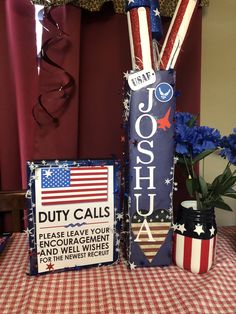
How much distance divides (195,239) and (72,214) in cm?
32

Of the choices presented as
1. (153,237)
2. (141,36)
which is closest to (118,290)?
(153,237)

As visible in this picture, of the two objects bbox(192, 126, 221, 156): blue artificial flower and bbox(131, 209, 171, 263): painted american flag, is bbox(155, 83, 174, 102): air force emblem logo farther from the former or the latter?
bbox(131, 209, 171, 263): painted american flag

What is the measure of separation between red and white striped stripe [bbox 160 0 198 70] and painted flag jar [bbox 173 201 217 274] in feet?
1.26

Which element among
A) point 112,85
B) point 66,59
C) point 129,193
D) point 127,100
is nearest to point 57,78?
point 66,59

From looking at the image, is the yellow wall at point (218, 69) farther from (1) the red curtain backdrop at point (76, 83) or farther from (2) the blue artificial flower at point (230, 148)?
(2) the blue artificial flower at point (230, 148)

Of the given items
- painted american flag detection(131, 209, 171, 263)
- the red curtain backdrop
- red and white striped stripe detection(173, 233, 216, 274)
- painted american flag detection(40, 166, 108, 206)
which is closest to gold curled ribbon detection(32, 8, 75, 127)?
the red curtain backdrop

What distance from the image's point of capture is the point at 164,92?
70cm

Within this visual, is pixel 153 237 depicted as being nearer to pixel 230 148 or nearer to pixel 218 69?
pixel 230 148

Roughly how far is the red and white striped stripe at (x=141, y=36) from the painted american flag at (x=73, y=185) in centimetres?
28

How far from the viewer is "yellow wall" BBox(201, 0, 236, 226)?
1089 mm

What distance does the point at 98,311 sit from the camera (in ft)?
1.99

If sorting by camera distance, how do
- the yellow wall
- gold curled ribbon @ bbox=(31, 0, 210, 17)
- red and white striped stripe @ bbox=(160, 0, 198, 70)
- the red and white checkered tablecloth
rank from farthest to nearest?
the yellow wall
gold curled ribbon @ bbox=(31, 0, 210, 17)
red and white striped stripe @ bbox=(160, 0, 198, 70)
the red and white checkered tablecloth

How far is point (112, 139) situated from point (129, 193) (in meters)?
0.36

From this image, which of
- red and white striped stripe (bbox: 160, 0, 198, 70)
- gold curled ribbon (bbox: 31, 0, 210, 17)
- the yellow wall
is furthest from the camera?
the yellow wall
